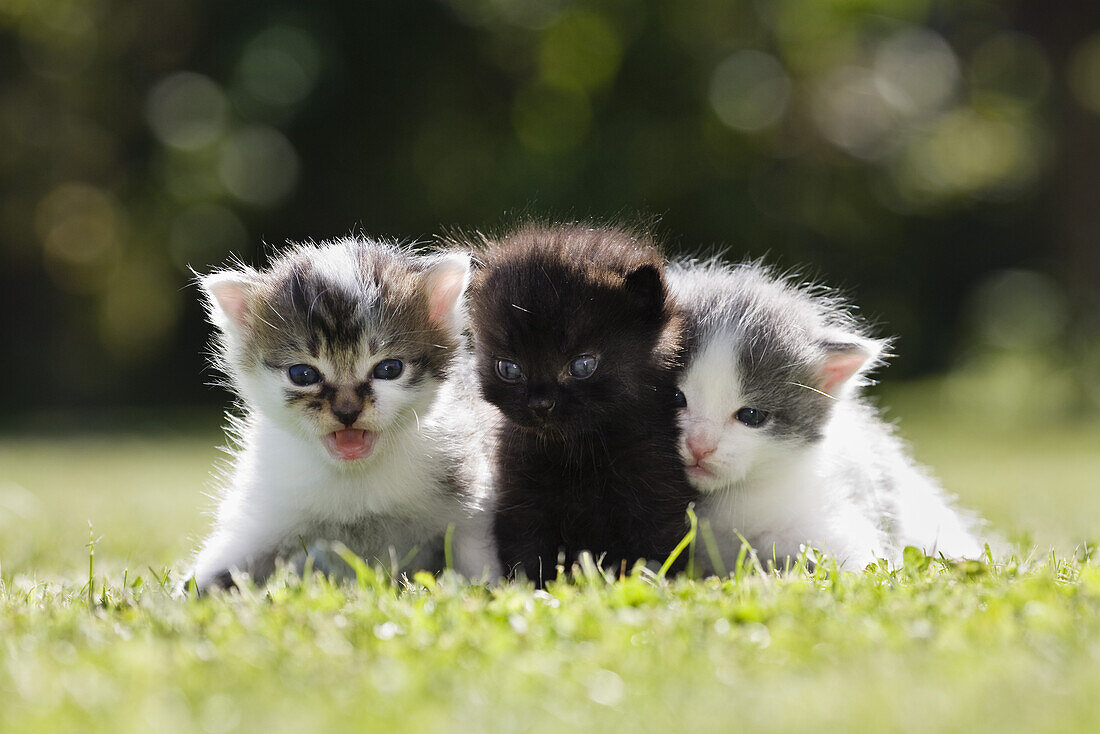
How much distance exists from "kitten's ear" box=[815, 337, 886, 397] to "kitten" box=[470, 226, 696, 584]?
562 mm

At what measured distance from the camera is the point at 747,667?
7.97 feet

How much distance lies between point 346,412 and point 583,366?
0.73m

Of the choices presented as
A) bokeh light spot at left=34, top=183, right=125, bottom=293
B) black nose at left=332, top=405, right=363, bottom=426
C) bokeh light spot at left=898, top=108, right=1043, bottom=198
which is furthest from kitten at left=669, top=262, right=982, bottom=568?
bokeh light spot at left=34, top=183, right=125, bottom=293

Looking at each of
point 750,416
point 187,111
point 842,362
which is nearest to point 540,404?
point 750,416

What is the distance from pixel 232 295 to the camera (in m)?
3.93

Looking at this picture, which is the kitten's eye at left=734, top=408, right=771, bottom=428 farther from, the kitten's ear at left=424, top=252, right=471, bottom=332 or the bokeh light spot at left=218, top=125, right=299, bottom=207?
the bokeh light spot at left=218, top=125, right=299, bottom=207

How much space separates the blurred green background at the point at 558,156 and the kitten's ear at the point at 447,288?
928 centimetres

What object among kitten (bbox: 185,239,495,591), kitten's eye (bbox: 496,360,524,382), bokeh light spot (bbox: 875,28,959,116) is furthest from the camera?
→ bokeh light spot (bbox: 875,28,959,116)

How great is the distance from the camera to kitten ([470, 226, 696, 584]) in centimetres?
349

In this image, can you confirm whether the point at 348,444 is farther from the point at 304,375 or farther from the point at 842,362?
the point at 842,362

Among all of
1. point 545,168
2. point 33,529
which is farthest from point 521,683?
point 545,168

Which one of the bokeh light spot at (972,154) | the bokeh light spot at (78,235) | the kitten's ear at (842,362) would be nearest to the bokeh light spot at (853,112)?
the bokeh light spot at (972,154)

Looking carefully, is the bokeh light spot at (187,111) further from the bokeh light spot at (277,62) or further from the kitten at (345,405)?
the kitten at (345,405)

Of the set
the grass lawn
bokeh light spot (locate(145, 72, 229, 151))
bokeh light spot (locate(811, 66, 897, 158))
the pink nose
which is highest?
bokeh light spot (locate(811, 66, 897, 158))
